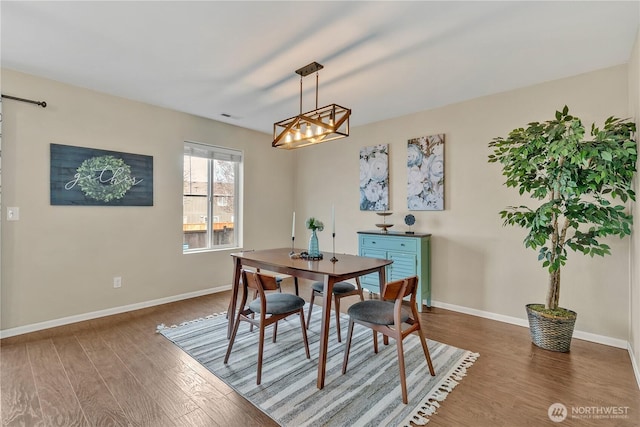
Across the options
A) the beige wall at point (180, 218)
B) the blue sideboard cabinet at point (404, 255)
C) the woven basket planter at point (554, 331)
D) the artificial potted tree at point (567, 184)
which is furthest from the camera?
the blue sideboard cabinet at point (404, 255)

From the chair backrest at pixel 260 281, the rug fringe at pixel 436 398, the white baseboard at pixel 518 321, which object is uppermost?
the chair backrest at pixel 260 281

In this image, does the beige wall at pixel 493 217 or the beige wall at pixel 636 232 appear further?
the beige wall at pixel 493 217

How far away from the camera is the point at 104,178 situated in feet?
11.2

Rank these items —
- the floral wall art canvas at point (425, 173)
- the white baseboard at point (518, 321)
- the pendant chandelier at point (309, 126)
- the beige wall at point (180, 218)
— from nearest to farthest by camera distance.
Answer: the pendant chandelier at point (309, 126) → the white baseboard at point (518, 321) → the beige wall at point (180, 218) → the floral wall art canvas at point (425, 173)

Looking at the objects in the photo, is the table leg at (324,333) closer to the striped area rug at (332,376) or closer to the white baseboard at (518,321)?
the striped area rug at (332,376)

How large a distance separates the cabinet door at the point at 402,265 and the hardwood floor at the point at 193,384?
0.81 meters

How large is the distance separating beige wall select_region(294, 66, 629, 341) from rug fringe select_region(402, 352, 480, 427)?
1.31 metres

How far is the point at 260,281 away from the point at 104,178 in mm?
2584

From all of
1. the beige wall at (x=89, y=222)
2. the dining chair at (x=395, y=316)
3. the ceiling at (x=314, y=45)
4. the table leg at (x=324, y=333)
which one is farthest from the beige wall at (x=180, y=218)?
the table leg at (x=324, y=333)

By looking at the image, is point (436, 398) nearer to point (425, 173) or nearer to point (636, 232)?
point (636, 232)

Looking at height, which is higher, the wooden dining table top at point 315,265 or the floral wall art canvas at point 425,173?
the floral wall art canvas at point 425,173

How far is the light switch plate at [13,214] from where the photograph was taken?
287 centimetres

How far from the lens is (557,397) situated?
1.95 meters

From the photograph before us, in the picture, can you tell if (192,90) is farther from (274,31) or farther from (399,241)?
(399,241)
